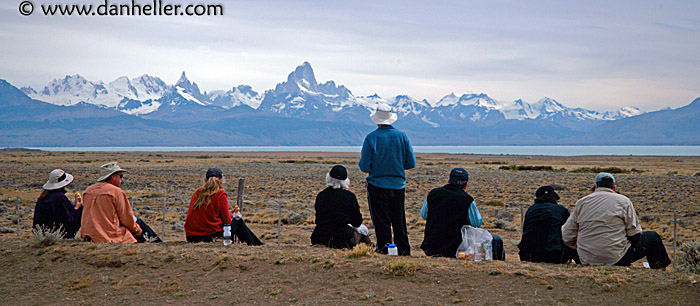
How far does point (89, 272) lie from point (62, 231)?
1.65 m

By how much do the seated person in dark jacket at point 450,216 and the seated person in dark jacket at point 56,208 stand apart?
498cm

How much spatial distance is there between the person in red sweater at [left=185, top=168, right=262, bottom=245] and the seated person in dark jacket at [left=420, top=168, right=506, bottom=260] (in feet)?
8.59

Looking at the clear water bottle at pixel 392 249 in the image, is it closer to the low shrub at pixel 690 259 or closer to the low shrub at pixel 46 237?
the low shrub at pixel 690 259

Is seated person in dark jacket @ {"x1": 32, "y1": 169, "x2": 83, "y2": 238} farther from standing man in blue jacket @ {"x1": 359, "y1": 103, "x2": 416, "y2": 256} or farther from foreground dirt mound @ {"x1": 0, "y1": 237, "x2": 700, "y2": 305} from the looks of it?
standing man in blue jacket @ {"x1": 359, "y1": 103, "x2": 416, "y2": 256}

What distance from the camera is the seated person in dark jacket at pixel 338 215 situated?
8.36 metres

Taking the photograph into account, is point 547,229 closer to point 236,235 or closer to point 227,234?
point 227,234

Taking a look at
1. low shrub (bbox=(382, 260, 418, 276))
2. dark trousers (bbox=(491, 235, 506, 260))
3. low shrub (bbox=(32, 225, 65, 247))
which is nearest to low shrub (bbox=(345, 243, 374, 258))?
low shrub (bbox=(382, 260, 418, 276))

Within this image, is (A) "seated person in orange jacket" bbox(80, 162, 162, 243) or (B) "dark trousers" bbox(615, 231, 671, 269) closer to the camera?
(B) "dark trousers" bbox(615, 231, 671, 269)

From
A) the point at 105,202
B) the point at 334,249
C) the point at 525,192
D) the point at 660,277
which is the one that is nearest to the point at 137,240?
→ the point at 105,202

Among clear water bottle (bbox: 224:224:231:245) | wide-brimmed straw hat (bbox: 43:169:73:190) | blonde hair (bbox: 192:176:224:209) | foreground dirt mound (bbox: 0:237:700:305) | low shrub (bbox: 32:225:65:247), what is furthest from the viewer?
wide-brimmed straw hat (bbox: 43:169:73:190)

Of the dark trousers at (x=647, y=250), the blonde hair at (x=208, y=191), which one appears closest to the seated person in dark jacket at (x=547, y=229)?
the dark trousers at (x=647, y=250)

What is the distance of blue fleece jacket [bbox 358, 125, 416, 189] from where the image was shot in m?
7.86

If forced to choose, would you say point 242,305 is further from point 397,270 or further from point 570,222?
point 570,222

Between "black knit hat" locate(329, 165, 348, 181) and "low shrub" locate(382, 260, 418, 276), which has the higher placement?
"black knit hat" locate(329, 165, 348, 181)
